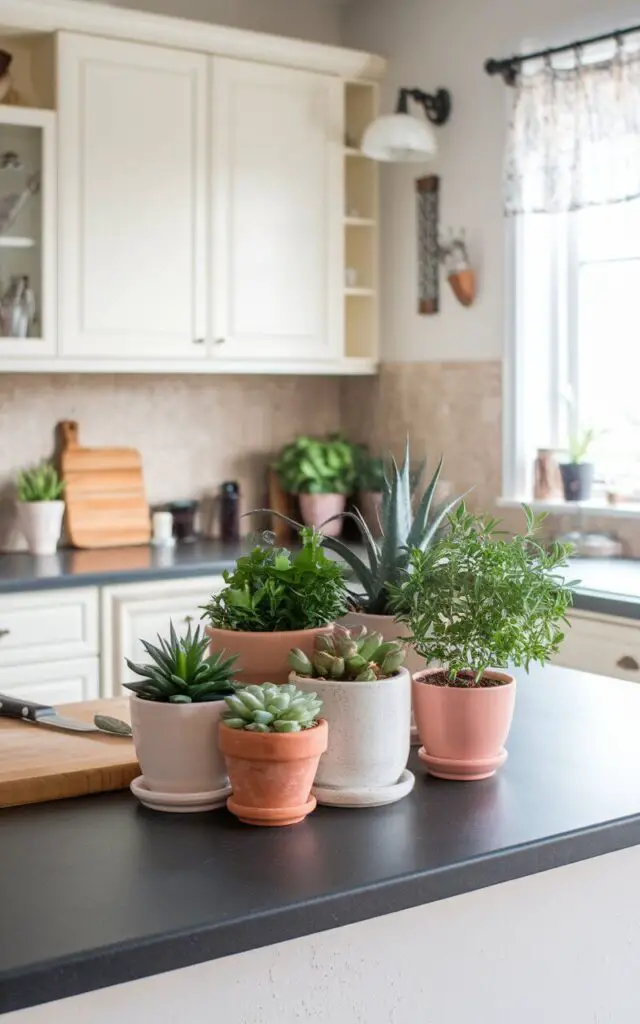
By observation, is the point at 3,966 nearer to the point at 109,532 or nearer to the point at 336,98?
the point at 109,532

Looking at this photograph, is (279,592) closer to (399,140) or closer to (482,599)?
(482,599)

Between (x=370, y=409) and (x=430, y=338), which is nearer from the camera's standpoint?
(x=430, y=338)

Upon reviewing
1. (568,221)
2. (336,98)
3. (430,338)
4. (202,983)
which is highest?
(336,98)

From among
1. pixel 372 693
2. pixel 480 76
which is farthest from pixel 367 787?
pixel 480 76

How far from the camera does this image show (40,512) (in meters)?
4.12

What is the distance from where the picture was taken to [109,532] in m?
4.34

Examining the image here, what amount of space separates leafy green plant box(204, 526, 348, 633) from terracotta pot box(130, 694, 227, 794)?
221 millimetres

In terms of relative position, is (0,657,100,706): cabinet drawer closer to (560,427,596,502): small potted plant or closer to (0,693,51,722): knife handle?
(560,427,596,502): small potted plant

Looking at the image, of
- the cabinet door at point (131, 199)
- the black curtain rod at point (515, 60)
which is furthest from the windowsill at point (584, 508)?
the black curtain rod at point (515, 60)

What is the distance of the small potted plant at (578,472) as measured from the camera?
401 centimetres

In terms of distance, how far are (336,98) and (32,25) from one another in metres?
1.09

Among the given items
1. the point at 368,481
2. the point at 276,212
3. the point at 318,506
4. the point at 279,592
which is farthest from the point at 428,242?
the point at 279,592

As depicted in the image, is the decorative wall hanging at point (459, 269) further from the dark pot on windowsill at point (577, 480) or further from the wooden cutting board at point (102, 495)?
the wooden cutting board at point (102, 495)

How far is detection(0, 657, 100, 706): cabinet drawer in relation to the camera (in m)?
3.62
